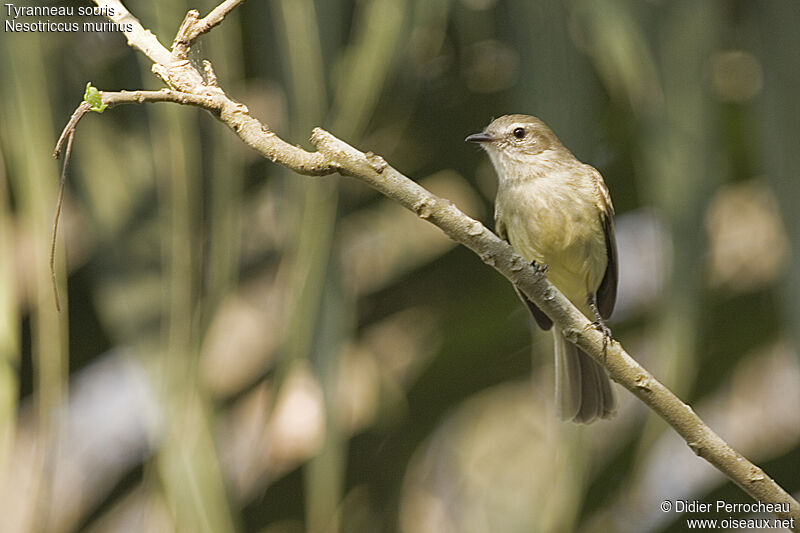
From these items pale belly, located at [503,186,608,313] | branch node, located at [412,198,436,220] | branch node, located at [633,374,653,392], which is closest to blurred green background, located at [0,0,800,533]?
pale belly, located at [503,186,608,313]

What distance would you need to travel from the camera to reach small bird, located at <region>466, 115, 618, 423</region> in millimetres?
2432

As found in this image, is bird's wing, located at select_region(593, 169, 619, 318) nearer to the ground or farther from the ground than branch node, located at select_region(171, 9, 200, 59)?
nearer to the ground

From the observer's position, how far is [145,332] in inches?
79.4

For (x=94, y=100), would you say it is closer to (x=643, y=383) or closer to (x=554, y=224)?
(x=643, y=383)

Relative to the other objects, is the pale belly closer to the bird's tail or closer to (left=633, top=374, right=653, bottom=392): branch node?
the bird's tail

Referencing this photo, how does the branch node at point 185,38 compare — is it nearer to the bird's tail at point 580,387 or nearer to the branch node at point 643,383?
the branch node at point 643,383

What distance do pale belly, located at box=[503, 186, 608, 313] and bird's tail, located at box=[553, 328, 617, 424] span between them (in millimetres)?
206

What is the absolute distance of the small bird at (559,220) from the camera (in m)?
2.43

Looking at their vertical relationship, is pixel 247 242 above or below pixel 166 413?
above

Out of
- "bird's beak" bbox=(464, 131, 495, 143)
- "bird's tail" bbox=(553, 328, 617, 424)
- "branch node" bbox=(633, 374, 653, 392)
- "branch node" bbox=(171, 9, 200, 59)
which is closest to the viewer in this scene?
"branch node" bbox=(171, 9, 200, 59)

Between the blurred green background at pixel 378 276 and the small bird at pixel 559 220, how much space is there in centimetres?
18

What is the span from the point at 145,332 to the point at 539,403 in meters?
2.37

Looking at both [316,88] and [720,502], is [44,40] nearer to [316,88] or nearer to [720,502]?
[316,88]

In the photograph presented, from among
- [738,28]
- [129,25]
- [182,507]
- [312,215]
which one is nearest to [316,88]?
[312,215]
